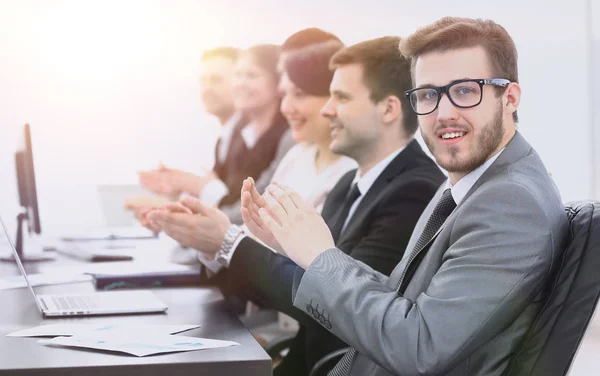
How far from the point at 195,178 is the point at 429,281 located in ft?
6.24

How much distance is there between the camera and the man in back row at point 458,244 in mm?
1371

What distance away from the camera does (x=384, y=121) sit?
2.89m

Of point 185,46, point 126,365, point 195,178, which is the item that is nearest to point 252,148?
point 195,178

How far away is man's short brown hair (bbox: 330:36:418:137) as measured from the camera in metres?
2.87

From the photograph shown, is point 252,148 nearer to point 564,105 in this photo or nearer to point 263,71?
point 263,71

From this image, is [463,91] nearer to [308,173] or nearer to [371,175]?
[371,175]

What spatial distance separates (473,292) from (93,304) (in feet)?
4.14

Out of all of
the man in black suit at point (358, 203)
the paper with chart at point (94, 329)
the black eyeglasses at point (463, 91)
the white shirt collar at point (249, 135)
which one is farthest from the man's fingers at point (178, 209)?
the black eyeglasses at point (463, 91)

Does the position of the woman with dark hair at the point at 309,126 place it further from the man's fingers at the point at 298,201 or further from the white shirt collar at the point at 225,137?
the man's fingers at the point at 298,201

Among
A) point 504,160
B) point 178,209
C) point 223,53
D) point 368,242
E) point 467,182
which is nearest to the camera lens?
point 504,160

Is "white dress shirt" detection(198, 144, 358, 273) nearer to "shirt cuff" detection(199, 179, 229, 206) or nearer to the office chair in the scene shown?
"shirt cuff" detection(199, 179, 229, 206)

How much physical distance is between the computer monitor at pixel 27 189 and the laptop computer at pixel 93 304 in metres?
0.48

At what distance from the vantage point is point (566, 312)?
135cm

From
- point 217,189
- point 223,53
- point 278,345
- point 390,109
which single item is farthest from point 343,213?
point 223,53
